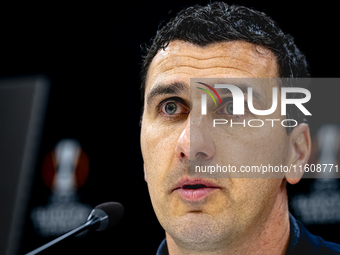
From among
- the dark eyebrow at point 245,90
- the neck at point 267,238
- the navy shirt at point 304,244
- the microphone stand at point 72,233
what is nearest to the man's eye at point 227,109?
the dark eyebrow at point 245,90

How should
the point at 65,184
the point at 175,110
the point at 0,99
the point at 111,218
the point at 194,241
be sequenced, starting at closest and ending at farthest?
the point at 0,99 → the point at 194,241 → the point at 111,218 → the point at 175,110 → the point at 65,184

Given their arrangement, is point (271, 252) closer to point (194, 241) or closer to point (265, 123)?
point (194, 241)

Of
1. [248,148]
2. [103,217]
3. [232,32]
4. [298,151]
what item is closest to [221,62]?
[232,32]

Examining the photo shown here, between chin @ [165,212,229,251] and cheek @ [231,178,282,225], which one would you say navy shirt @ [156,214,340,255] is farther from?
chin @ [165,212,229,251]

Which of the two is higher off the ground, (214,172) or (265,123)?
(265,123)

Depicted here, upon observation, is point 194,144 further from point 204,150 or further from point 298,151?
point 298,151

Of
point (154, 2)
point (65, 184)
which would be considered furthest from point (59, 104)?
point (154, 2)

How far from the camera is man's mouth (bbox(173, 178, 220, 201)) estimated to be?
4.79 feet

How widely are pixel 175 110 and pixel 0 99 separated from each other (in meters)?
0.88

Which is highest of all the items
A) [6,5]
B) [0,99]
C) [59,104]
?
[6,5]

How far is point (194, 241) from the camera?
56.3 inches

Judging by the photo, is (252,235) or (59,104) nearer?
(252,235)

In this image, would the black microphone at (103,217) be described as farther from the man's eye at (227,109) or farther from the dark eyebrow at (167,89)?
the man's eye at (227,109)

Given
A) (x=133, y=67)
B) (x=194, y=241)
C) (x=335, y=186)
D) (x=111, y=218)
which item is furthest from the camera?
(x=133, y=67)
